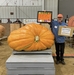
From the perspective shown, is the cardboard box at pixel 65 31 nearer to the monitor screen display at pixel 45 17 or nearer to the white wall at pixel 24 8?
the monitor screen display at pixel 45 17

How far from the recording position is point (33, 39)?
3.96 metres

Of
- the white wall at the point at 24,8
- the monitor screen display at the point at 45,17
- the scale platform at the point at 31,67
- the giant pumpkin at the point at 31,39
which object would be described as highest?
the white wall at the point at 24,8

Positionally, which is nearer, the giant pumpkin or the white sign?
the giant pumpkin

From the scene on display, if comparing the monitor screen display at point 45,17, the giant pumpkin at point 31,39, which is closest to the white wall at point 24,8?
the monitor screen display at point 45,17

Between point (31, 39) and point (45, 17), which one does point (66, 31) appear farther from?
point (31, 39)

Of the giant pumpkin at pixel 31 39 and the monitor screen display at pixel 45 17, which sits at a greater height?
the monitor screen display at pixel 45 17

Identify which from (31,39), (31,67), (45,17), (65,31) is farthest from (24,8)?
(31,67)

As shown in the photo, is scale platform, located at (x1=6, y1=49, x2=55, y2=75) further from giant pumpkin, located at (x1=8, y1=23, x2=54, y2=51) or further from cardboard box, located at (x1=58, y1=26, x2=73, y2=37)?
cardboard box, located at (x1=58, y1=26, x2=73, y2=37)

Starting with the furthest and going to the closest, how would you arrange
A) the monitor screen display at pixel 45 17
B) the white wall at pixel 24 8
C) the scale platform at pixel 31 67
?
the white wall at pixel 24 8 → the monitor screen display at pixel 45 17 → the scale platform at pixel 31 67

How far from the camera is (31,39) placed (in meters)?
3.93

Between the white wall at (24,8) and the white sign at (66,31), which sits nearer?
the white sign at (66,31)

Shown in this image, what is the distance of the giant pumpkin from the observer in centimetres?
393

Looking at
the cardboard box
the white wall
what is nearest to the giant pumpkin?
the cardboard box

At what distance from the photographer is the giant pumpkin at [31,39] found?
393 centimetres
